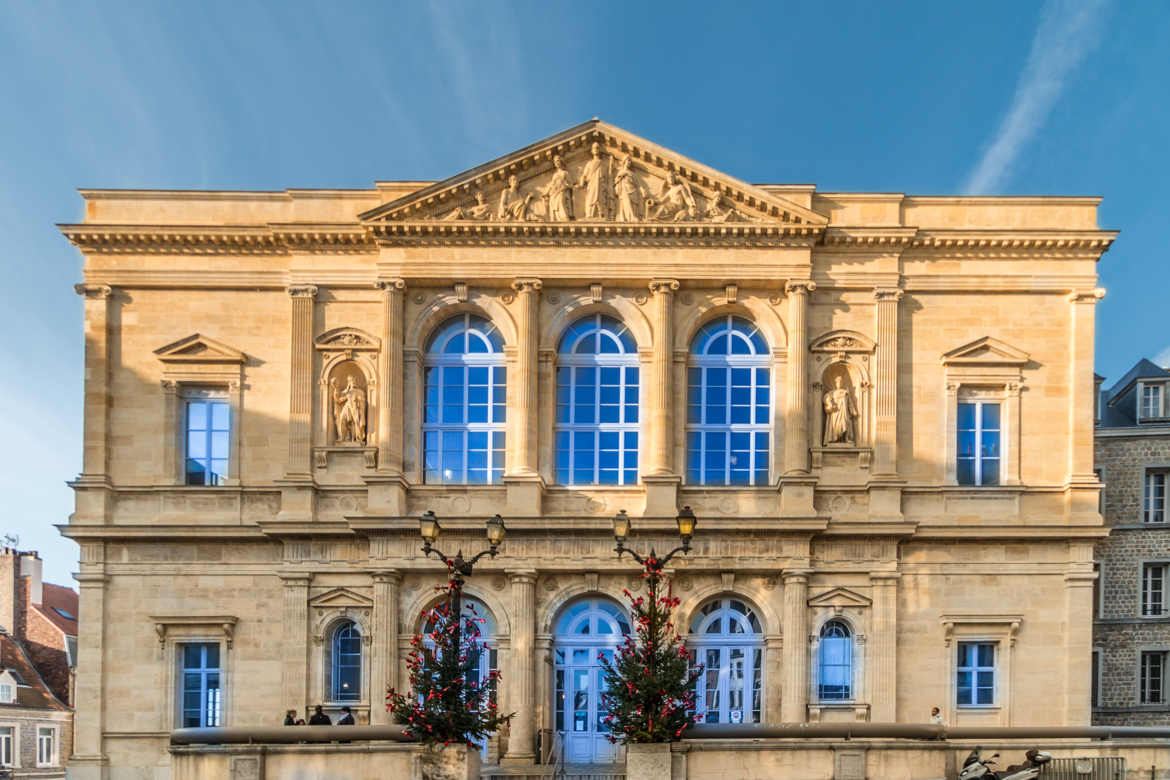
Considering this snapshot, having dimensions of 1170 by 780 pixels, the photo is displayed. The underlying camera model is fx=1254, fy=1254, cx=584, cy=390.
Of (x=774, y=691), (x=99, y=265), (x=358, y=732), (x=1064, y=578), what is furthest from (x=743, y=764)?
(x=99, y=265)

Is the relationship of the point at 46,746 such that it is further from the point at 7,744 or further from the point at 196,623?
the point at 196,623

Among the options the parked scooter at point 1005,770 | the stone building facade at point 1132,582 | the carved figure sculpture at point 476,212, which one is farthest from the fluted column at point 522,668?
the stone building facade at point 1132,582

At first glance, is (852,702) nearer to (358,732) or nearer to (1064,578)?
(1064,578)

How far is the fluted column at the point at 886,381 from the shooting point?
92.3ft

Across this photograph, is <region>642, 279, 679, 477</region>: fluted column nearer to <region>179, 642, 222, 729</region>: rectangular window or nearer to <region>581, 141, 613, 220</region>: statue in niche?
<region>581, 141, 613, 220</region>: statue in niche

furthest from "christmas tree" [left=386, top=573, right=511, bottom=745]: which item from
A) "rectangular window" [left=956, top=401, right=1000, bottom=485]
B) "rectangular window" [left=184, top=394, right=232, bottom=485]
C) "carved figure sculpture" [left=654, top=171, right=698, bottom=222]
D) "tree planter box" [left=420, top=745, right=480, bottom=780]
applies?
"rectangular window" [left=956, top=401, right=1000, bottom=485]

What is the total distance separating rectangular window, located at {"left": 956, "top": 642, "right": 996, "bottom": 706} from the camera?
1095 inches

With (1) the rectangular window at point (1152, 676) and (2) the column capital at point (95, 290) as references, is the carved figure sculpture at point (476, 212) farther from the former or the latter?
(1) the rectangular window at point (1152, 676)

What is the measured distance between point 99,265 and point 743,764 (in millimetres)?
18926

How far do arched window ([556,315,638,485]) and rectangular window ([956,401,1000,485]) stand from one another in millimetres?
7502

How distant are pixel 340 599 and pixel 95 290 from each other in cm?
922

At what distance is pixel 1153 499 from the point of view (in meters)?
34.6

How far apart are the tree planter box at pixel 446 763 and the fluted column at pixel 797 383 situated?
36.2ft

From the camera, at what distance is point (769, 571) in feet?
90.1
